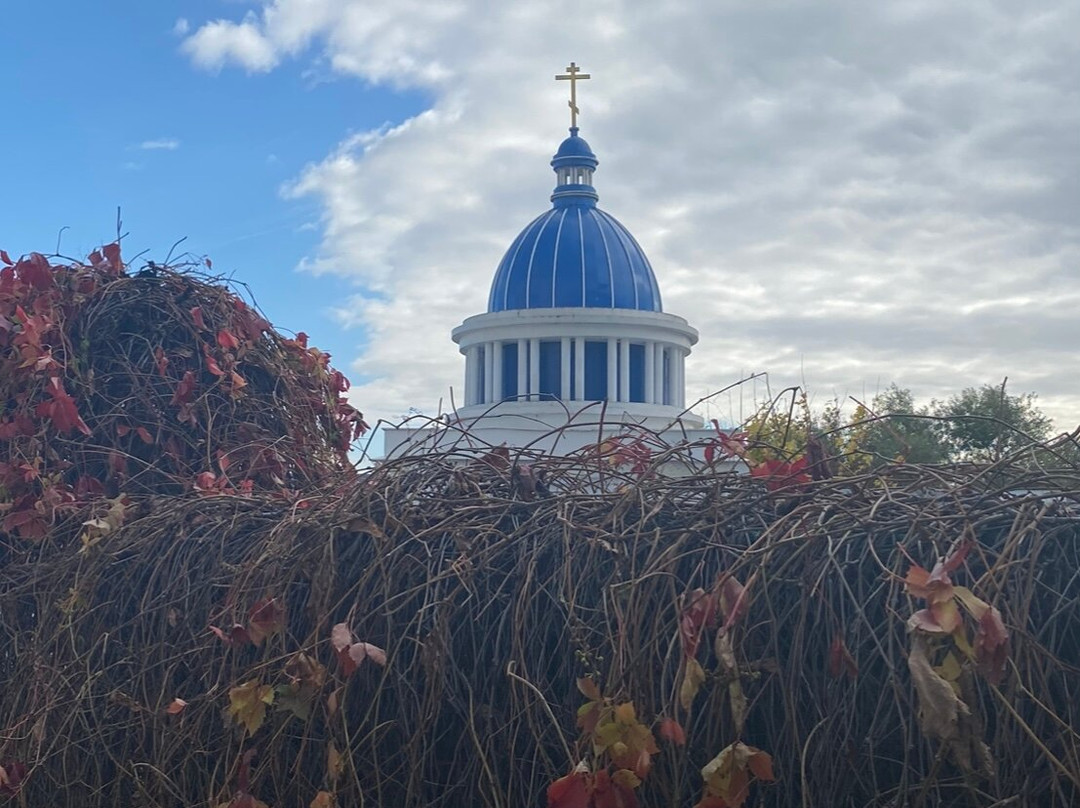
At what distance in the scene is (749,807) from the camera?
100.0 inches

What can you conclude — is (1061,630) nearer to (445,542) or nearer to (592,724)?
(592,724)

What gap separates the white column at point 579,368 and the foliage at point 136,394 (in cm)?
2908

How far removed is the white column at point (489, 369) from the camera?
35969 mm

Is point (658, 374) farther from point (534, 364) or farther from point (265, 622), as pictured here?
point (265, 622)

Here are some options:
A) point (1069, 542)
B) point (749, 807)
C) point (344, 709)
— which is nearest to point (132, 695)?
point (344, 709)

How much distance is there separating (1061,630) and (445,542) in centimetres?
142

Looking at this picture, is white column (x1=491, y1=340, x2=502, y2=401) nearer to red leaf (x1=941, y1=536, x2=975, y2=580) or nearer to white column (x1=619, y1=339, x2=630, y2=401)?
white column (x1=619, y1=339, x2=630, y2=401)

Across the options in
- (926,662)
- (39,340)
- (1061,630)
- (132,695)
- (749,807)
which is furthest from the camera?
(39,340)

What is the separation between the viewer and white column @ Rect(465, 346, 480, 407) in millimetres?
37188

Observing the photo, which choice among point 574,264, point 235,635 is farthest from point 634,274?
point 235,635

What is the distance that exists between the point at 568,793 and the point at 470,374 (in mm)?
35332

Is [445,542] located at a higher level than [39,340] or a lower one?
lower

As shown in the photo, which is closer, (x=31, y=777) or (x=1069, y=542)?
(x=1069, y=542)

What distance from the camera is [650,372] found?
3584 cm
